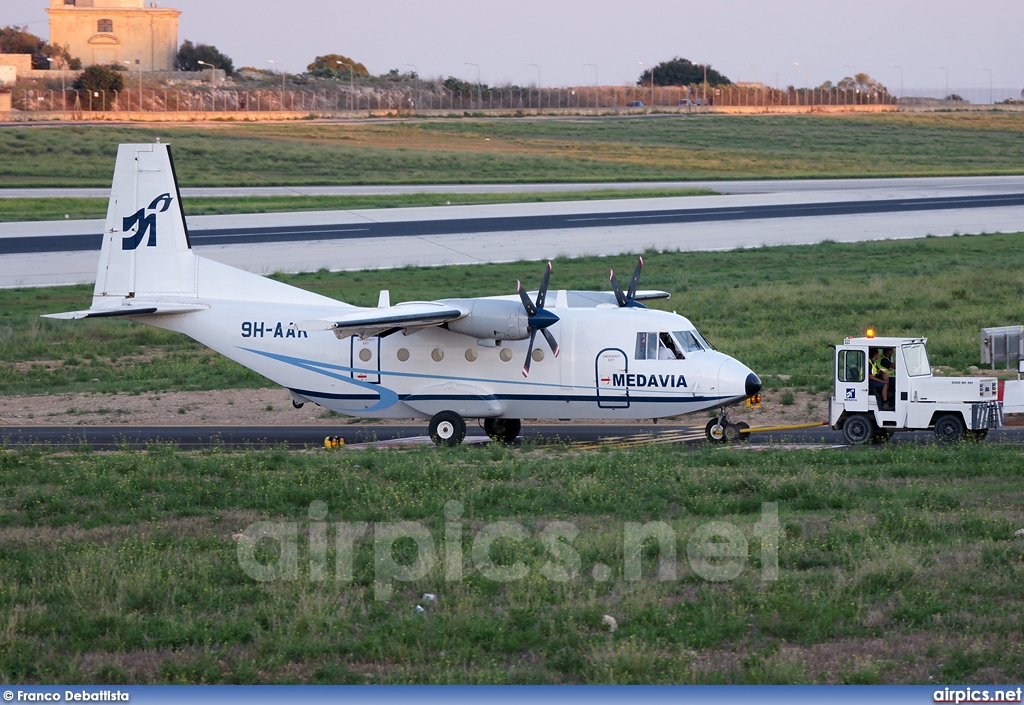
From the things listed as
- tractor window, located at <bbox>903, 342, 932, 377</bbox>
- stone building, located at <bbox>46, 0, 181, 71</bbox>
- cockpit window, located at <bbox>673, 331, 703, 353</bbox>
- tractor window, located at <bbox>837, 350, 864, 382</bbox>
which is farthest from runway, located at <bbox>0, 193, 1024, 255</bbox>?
stone building, located at <bbox>46, 0, 181, 71</bbox>

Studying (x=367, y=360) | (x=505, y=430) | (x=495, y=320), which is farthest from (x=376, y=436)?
(x=495, y=320)

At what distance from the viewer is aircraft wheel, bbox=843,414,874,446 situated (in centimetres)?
2497

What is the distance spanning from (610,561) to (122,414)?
64.2 ft

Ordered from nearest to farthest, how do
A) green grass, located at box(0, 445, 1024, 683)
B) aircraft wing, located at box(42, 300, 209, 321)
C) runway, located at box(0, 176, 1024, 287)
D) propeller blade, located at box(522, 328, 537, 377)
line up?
green grass, located at box(0, 445, 1024, 683)
propeller blade, located at box(522, 328, 537, 377)
aircraft wing, located at box(42, 300, 209, 321)
runway, located at box(0, 176, 1024, 287)

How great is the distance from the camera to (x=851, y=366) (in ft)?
82.4

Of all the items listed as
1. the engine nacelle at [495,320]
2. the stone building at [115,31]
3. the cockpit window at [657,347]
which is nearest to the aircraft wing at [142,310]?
the engine nacelle at [495,320]

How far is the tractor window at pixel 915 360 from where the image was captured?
2461cm

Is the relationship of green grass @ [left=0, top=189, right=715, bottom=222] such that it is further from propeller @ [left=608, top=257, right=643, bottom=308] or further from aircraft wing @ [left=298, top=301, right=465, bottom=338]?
propeller @ [left=608, top=257, right=643, bottom=308]

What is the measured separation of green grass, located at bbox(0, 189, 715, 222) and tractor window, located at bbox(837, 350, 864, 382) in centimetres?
5317

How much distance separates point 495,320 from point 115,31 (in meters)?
175

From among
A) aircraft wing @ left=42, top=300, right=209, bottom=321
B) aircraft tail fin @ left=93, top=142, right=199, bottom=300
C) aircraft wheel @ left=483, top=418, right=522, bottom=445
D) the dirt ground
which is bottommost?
the dirt ground

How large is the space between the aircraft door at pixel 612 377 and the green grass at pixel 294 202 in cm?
5016

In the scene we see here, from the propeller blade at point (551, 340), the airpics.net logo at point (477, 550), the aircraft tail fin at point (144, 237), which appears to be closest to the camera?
the airpics.net logo at point (477, 550)

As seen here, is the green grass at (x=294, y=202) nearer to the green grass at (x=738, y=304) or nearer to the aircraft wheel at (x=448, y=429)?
the green grass at (x=738, y=304)
